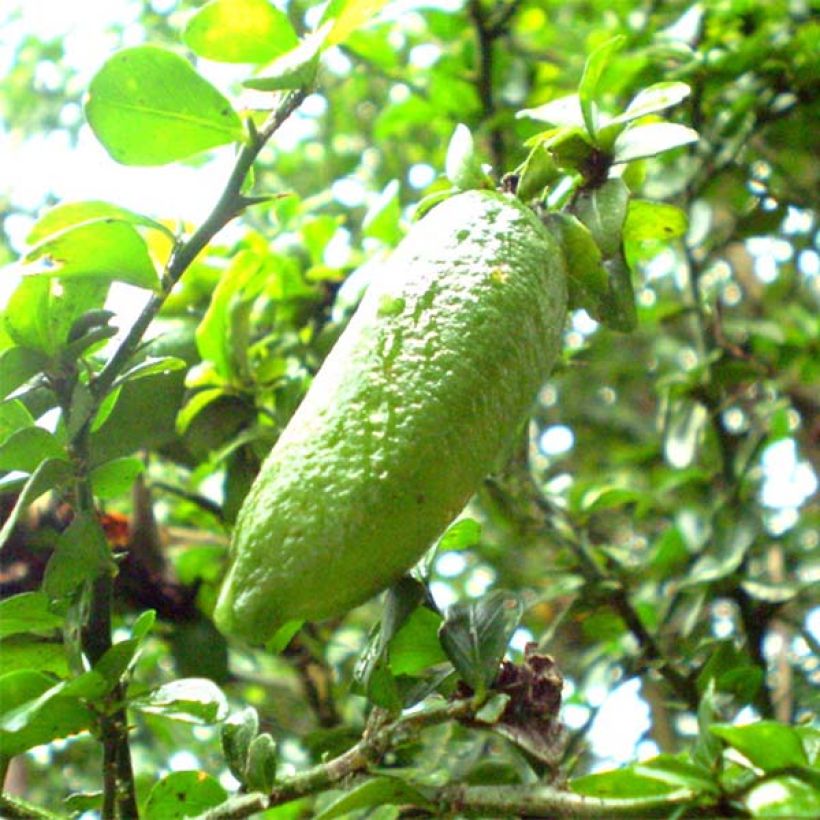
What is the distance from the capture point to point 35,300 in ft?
1.83

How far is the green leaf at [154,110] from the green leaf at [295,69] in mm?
34

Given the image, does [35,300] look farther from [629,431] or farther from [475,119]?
[629,431]

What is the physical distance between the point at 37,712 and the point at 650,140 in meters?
0.37

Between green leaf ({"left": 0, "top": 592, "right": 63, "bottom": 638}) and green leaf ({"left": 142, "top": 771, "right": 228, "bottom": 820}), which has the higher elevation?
green leaf ({"left": 0, "top": 592, "right": 63, "bottom": 638})

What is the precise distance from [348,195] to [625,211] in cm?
88

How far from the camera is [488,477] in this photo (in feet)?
2.57

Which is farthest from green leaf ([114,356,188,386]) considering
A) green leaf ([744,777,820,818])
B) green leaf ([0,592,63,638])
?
green leaf ([744,777,820,818])

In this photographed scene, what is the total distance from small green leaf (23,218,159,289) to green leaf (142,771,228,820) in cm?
24

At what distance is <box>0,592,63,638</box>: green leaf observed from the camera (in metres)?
0.55

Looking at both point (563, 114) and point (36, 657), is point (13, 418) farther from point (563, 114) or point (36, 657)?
point (563, 114)

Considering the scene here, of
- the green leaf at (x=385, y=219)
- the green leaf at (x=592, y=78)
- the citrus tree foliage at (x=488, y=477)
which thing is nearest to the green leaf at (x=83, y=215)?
the citrus tree foliage at (x=488, y=477)

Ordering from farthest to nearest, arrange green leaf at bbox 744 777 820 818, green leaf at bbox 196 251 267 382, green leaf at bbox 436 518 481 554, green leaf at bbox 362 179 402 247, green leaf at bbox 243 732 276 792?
green leaf at bbox 362 179 402 247 < green leaf at bbox 196 251 267 382 < green leaf at bbox 436 518 481 554 < green leaf at bbox 243 732 276 792 < green leaf at bbox 744 777 820 818

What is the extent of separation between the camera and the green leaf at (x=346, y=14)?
53 centimetres

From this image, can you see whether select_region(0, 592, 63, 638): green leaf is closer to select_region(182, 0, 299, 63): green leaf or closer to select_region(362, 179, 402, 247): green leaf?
select_region(182, 0, 299, 63): green leaf
